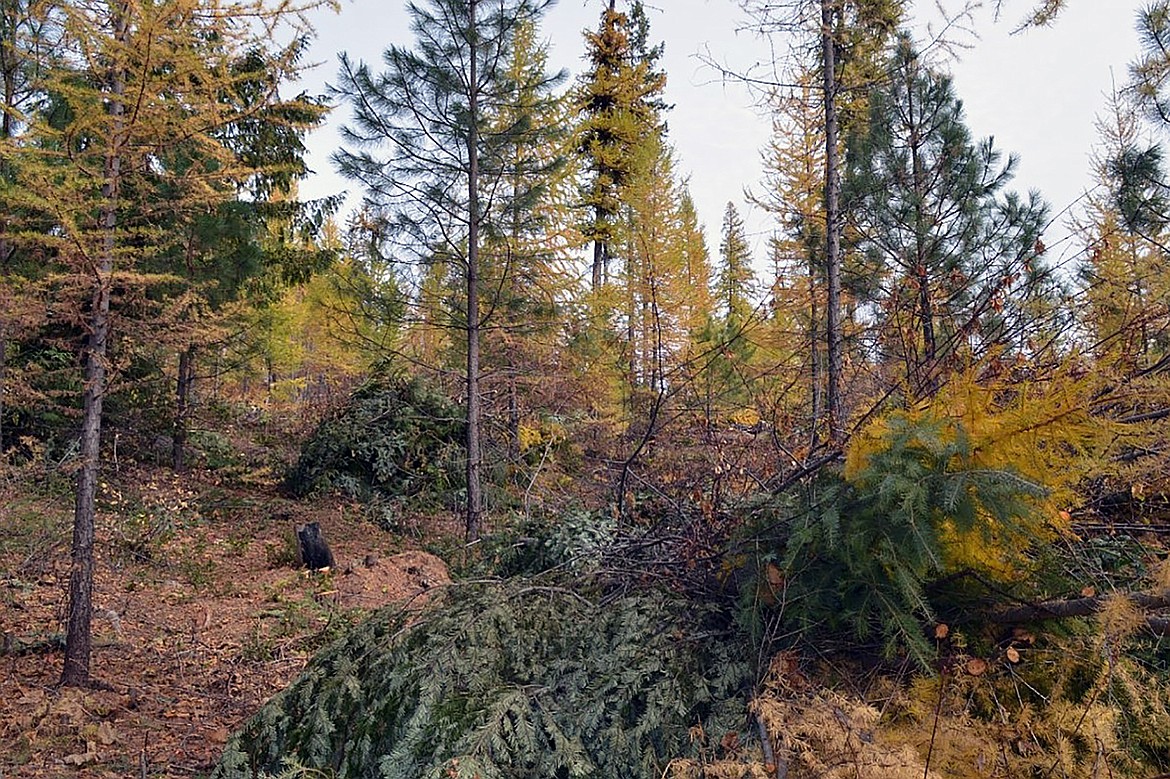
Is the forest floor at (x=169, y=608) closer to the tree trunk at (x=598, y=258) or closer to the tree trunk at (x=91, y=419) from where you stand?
the tree trunk at (x=91, y=419)

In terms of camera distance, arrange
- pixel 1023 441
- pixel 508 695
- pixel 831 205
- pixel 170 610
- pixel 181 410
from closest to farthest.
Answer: pixel 1023 441, pixel 508 695, pixel 831 205, pixel 170 610, pixel 181 410

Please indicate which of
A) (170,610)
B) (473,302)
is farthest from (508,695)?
(473,302)

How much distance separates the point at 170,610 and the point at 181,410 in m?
4.30

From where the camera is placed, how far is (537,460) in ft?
42.5

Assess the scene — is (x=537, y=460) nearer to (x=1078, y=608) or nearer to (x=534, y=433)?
(x=534, y=433)

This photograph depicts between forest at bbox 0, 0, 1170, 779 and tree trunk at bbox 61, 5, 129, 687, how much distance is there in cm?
3

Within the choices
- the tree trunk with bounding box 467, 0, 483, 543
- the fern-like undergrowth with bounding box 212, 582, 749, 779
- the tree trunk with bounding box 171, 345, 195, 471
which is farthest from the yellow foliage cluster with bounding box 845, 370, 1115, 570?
the tree trunk with bounding box 171, 345, 195, 471

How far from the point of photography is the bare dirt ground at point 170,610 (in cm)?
454

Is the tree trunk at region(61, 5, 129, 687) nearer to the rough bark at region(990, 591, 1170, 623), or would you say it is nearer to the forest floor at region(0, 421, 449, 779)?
the forest floor at region(0, 421, 449, 779)

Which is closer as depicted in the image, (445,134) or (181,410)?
(445,134)

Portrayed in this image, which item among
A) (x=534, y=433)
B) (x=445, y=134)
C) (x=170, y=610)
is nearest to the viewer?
(x=170, y=610)

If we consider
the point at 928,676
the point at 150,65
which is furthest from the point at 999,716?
the point at 150,65

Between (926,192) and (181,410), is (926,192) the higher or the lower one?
the higher one

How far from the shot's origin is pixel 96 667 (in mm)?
5656
